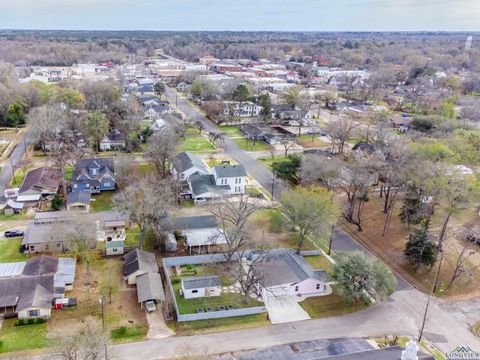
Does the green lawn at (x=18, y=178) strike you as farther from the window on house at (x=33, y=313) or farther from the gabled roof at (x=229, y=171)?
the window on house at (x=33, y=313)

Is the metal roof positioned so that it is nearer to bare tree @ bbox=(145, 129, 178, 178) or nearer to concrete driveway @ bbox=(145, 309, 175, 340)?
concrete driveway @ bbox=(145, 309, 175, 340)

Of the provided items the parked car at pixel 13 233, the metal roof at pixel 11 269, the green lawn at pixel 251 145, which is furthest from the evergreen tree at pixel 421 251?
the green lawn at pixel 251 145

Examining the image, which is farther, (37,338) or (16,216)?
(16,216)

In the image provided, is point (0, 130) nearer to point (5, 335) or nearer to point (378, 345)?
point (5, 335)

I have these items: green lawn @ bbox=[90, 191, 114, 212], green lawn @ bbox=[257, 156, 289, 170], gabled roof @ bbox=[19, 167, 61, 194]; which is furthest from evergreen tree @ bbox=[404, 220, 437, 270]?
gabled roof @ bbox=[19, 167, 61, 194]

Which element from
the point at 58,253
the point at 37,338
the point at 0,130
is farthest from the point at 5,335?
the point at 0,130
